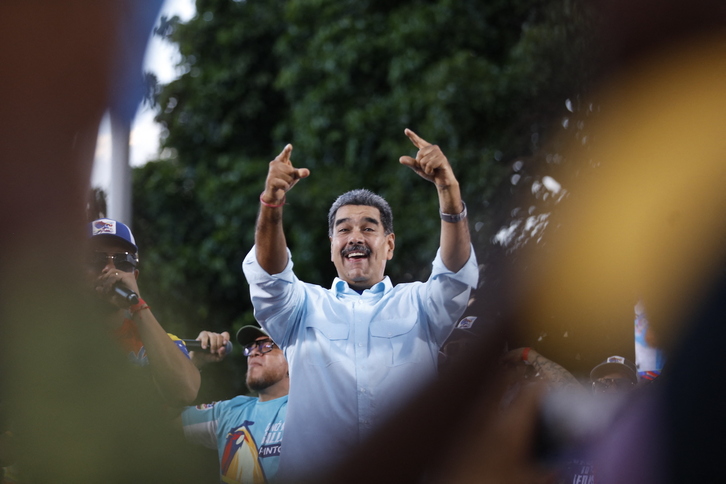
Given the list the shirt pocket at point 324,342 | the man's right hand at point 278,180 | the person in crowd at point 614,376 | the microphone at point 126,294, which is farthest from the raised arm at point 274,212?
the person in crowd at point 614,376

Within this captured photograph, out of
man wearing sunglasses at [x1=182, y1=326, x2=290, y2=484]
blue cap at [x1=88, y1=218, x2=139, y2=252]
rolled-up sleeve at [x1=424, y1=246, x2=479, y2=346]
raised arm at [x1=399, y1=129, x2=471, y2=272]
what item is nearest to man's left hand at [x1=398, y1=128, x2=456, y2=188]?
raised arm at [x1=399, y1=129, x2=471, y2=272]

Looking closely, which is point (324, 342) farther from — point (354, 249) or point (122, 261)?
point (122, 261)

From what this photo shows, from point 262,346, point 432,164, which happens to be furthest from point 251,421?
point 432,164

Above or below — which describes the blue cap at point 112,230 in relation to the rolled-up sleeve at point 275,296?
above

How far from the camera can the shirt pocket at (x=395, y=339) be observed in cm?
162

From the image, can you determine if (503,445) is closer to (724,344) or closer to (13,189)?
(724,344)

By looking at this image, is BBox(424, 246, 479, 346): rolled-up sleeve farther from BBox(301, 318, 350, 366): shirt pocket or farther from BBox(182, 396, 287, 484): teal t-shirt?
BBox(182, 396, 287, 484): teal t-shirt

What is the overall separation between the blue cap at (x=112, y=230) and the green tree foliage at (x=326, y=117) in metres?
0.66

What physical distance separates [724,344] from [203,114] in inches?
91.7

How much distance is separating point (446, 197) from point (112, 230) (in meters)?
0.68

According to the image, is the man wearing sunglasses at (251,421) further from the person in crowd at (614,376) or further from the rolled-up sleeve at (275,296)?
the person in crowd at (614,376)

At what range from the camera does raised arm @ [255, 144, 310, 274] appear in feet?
4.98

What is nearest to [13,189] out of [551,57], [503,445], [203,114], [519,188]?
[503,445]

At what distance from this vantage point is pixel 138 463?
1.06 meters
